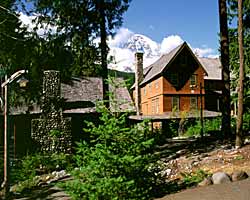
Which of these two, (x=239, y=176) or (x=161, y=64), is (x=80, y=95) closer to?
(x=161, y=64)

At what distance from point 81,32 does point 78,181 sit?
12.1 m

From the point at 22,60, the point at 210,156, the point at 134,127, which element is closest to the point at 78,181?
the point at 134,127

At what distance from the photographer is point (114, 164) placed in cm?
817

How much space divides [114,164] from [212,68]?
4549 cm

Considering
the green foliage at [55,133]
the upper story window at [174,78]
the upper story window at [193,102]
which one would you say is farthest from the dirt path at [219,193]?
the upper story window at [193,102]

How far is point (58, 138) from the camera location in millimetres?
19938

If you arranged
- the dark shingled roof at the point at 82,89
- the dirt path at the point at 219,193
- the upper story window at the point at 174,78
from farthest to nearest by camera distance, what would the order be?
the upper story window at the point at 174,78 < the dark shingled roof at the point at 82,89 < the dirt path at the point at 219,193

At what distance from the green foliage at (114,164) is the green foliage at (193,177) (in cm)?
148

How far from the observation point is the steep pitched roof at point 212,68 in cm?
5031

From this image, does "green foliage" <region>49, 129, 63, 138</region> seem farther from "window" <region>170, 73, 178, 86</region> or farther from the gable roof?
"window" <region>170, 73, 178, 86</region>

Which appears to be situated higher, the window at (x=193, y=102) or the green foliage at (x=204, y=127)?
the window at (x=193, y=102)

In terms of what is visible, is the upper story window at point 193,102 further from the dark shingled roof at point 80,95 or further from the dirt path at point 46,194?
the dirt path at point 46,194

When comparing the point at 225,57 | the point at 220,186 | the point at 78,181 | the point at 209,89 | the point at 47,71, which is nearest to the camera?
the point at 78,181

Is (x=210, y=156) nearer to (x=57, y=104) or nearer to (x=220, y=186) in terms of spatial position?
(x=220, y=186)
